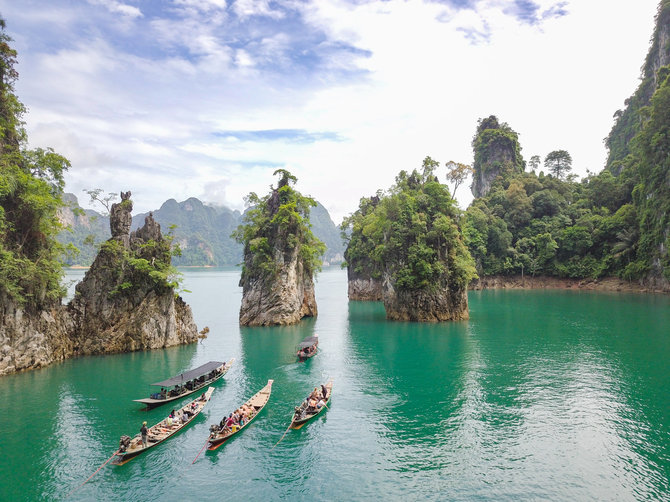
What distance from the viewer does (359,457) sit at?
1942 centimetres

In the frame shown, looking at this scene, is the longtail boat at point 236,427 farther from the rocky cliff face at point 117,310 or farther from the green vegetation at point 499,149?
the green vegetation at point 499,149

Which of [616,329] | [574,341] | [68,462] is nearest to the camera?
[68,462]

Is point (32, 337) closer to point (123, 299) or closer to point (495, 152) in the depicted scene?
point (123, 299)

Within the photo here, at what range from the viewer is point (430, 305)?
51.7m

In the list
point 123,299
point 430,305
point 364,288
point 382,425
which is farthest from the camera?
point 364,288

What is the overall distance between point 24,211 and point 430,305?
42463 millimetres

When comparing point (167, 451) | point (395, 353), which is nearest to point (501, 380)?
point (395, 353)

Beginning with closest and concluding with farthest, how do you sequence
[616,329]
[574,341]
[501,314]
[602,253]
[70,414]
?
[70,414]
[574,341]
[616,329]
[501,314]
[602,253]

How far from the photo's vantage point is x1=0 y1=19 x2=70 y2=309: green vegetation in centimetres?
3014

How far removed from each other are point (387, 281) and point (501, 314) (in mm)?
18386

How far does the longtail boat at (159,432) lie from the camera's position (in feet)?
62.5

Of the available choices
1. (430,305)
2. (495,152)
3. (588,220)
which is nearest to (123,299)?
(430,305)

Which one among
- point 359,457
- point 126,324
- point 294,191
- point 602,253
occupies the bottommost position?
point 359,457

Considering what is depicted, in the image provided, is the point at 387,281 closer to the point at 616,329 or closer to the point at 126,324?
the point at 616,329
